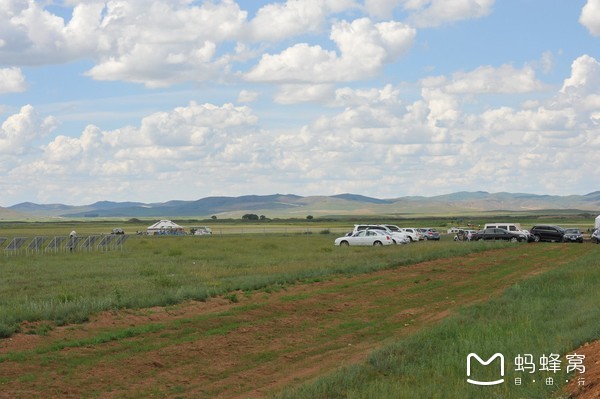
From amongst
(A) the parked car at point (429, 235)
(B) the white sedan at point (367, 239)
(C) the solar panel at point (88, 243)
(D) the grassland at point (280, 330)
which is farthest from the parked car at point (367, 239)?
(D) the grassland at point (280, 330)

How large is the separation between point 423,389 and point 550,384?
1713 mm

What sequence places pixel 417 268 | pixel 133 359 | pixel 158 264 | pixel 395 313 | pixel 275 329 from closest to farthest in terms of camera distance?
pixel 133 359 → pixel 275 329 → pixel 395 313 → pixel 417 268 → pixel 158 264

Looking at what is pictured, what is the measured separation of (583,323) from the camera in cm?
1541

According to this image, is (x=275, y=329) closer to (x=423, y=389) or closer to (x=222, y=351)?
(x=222, y=351)

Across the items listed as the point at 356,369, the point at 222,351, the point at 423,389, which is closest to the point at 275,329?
the point at 222,351

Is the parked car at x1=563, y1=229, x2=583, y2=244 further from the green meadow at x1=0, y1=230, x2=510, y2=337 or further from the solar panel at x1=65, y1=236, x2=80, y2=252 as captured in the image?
the solar panel at x1=65, y1=236, x2=80, y2=252

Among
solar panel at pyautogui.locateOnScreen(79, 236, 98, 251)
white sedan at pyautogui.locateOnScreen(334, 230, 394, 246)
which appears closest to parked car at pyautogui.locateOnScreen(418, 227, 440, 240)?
white sedan at pyautogui.locateOnScreen(334, 230, 394, 246)

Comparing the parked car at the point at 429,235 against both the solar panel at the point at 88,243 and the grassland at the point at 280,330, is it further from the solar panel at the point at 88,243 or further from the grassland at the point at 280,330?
the grassland at the point at 280,330

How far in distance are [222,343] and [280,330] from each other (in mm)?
2075

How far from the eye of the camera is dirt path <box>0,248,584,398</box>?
1270 centimetres

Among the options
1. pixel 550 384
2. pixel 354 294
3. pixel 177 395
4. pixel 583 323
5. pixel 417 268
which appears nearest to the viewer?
pixel 550 384

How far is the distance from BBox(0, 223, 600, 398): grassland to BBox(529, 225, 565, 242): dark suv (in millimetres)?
32384

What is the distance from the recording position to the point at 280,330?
17812 mm

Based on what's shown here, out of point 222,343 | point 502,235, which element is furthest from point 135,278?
point 502,235
